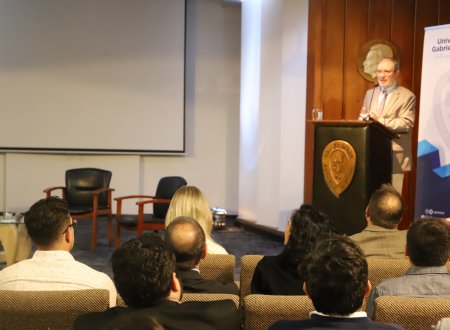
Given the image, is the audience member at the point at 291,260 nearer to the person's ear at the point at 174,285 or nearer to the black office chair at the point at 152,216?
the person's ear at the point at 174,285

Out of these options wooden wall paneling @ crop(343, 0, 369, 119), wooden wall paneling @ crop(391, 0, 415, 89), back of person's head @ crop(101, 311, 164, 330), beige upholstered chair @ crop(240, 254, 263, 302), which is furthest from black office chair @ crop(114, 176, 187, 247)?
back of person's head @ crop(101, 311, 164, 330)

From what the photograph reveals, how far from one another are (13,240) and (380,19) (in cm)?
432

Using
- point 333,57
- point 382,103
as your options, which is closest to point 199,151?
point 333,57

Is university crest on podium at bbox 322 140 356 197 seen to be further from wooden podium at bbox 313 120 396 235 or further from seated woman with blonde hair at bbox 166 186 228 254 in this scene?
seated woman with blonde hair at bbox 166 186 228 254

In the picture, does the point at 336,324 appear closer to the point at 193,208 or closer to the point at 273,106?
the point at 193,208

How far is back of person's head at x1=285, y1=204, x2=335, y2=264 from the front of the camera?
8.39ft

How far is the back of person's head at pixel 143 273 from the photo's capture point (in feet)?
5.54

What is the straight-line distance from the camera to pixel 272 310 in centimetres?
194

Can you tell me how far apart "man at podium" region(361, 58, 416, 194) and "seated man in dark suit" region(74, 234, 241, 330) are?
3.85m

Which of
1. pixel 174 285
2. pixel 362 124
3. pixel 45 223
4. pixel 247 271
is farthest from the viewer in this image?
pixel 362 124

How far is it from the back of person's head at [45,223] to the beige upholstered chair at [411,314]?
132cm

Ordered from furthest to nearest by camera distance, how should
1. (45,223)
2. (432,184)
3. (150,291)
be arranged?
(432,184) < (45,223) < (150,291)

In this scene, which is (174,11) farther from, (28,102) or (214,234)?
(214,234)

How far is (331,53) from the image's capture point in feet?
21.8
